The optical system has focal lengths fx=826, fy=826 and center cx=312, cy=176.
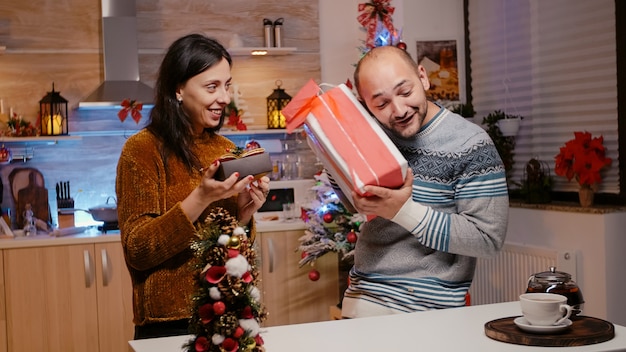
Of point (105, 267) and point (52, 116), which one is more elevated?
point (52, 116)

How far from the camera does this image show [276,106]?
18.4 feet

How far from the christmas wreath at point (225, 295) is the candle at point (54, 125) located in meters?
3.83

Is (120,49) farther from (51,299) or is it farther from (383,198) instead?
(383,198)

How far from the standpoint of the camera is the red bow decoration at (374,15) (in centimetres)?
535

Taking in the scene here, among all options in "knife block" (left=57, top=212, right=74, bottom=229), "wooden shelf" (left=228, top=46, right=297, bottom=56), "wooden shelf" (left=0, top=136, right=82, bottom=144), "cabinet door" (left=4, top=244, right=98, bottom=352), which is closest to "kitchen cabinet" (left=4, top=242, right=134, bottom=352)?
"cabinet door" (left=4, top=244, right=98, bottom=352)

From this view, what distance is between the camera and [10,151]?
203 inches

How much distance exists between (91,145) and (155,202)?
3340 millimetres

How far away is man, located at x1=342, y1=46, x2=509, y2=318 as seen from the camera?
209 cm

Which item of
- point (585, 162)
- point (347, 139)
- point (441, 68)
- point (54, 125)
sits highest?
point (441, 68)

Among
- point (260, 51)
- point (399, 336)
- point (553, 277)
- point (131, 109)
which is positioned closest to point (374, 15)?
point (260, 51)

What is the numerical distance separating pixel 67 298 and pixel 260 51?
80.0 inches

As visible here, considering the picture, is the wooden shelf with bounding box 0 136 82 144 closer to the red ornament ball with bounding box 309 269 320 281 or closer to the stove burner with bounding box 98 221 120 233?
the stove burner with bounding box 98 221 120 233

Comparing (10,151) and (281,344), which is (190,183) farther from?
(10,151)

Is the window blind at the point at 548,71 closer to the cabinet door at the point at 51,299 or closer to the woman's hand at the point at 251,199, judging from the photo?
the woman's hand at the point at 251,199
